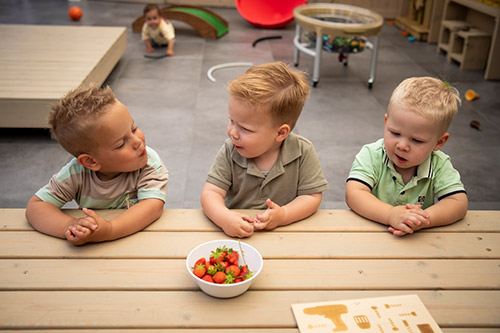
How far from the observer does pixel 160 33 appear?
5.50 metres

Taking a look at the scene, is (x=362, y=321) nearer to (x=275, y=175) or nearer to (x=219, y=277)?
(x=219, y=277)

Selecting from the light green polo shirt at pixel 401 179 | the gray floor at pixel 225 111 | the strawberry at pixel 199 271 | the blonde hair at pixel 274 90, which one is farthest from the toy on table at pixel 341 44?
the strawberry at pixel 199 271

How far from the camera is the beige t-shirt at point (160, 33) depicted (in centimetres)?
544

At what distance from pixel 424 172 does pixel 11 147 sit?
9.43 ft

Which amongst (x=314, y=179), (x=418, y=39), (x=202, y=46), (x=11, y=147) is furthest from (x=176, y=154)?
(x=418, y=39)

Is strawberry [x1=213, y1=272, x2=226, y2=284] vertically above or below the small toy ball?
above

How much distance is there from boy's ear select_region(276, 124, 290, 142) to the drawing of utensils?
2.10 ft

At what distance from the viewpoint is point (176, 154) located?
326 cm

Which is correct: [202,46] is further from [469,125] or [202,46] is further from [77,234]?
[77,234]

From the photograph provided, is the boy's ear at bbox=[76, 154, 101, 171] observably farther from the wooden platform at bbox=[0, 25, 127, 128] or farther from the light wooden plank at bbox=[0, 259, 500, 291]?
the wooden platform at bbox=[0, 25, 127, 128]

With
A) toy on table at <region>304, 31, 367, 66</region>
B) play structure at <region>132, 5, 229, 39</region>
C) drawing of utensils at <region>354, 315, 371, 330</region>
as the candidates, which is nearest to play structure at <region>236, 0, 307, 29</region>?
play structure at <region>132, 5, 229, 39</region>

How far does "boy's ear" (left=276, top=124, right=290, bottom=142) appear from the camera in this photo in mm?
1459

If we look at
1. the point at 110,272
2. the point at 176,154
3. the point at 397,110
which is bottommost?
the point at 176,154

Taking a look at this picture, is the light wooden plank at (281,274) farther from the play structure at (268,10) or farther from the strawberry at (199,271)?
the play structure at (268,10)
